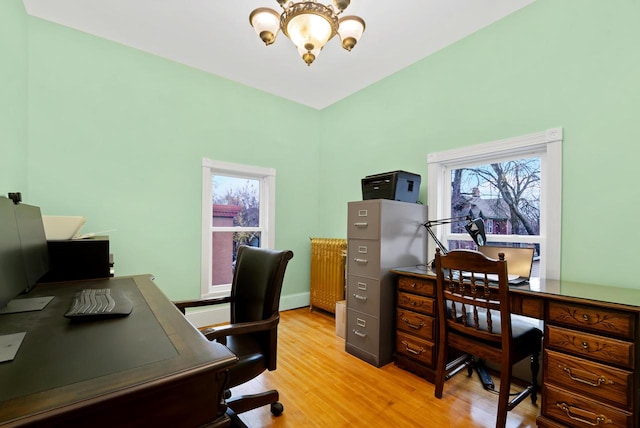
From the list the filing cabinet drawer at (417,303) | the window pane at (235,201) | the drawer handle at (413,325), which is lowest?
the drawer handle at (413,325)

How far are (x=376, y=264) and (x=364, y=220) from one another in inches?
15.2

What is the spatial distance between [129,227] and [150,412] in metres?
2.63

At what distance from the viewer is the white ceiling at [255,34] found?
89.2 inches

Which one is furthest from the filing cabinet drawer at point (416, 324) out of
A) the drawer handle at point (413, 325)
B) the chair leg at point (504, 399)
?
the chair leg at point (504, 399)

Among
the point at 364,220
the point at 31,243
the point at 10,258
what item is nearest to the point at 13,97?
the point at 31,243

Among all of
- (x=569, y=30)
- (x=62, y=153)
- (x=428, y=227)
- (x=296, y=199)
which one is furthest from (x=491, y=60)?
(x=62, y=153)

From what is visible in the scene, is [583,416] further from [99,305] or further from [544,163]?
[99,305]

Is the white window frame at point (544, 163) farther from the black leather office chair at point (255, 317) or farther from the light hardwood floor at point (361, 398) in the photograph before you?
the black leather office chair at point (255, 317)

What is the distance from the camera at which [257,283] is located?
65.2 inches

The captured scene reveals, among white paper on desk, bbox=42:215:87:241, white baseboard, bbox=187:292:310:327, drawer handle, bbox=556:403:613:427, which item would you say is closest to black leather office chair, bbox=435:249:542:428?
drawer handle, bbox=556:403:613:427

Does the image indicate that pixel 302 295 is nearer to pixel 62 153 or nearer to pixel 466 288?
pixel 466 288

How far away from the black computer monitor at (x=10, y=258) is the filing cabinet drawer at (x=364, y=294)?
2.08m

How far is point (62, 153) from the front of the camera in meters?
2.50

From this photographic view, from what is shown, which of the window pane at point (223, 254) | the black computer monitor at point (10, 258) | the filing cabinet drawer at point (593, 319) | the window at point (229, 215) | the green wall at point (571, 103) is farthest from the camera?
the window pane at point (223, 254)
